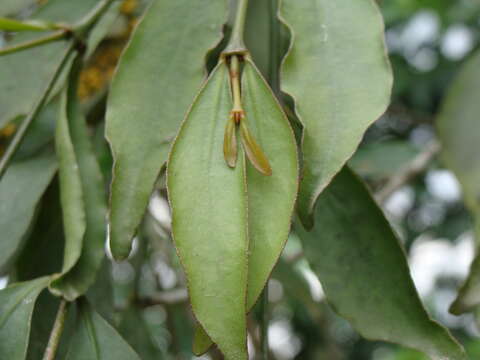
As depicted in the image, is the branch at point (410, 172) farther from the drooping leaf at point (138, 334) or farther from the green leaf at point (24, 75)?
the green leaf at point (24, 75)

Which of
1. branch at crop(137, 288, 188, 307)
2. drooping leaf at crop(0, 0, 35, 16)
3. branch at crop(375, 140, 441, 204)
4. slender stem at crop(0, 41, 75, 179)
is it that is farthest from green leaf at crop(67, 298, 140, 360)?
branch at crop(375, 140, 441, 204)

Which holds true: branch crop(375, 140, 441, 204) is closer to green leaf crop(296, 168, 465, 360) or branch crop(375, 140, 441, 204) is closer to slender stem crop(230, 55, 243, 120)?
green leaf crop(296, 168, 465, 360)

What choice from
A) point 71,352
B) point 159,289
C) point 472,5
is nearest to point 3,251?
point 71,352

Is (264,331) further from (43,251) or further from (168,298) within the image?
(168,298)

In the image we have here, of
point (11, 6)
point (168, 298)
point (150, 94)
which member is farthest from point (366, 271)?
Result: point (168, 298)

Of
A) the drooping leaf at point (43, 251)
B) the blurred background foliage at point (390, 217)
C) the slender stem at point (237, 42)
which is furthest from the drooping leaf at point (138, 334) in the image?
the slender stem at point (237, 42)
